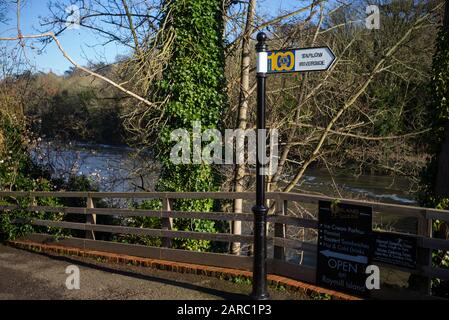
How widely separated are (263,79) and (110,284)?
3.53 meters

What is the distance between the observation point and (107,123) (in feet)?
83.7

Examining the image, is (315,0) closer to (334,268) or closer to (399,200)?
(334,268)

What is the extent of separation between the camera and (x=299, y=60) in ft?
17.6

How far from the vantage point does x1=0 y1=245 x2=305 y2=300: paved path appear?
20.2 ft

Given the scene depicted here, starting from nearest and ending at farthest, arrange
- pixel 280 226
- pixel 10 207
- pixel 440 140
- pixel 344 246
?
pixel 344 246
pixel 280 226
pixel 440 140
pixel 10 207

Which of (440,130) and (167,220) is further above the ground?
(440,130)

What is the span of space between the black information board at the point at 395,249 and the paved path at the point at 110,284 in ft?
3.68

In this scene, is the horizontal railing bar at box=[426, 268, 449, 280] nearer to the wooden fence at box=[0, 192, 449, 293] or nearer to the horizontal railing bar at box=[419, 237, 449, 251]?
the wooden fence at box=[0, 192, 449, 293]

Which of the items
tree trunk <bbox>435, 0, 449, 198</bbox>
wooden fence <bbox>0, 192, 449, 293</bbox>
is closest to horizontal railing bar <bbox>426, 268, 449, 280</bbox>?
wooden fence <bbox>0, 192, 449, 293</bbox>

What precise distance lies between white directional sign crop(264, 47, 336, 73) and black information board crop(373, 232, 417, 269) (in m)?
2.01

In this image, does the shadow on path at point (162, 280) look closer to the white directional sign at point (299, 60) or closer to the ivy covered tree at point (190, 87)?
the ivy covered tree at point (190, 87)

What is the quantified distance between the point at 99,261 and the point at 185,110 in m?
3.21

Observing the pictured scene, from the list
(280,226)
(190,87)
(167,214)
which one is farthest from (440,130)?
(190,87)

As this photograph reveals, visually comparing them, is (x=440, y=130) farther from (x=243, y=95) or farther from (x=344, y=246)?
(x=243, y=95)
